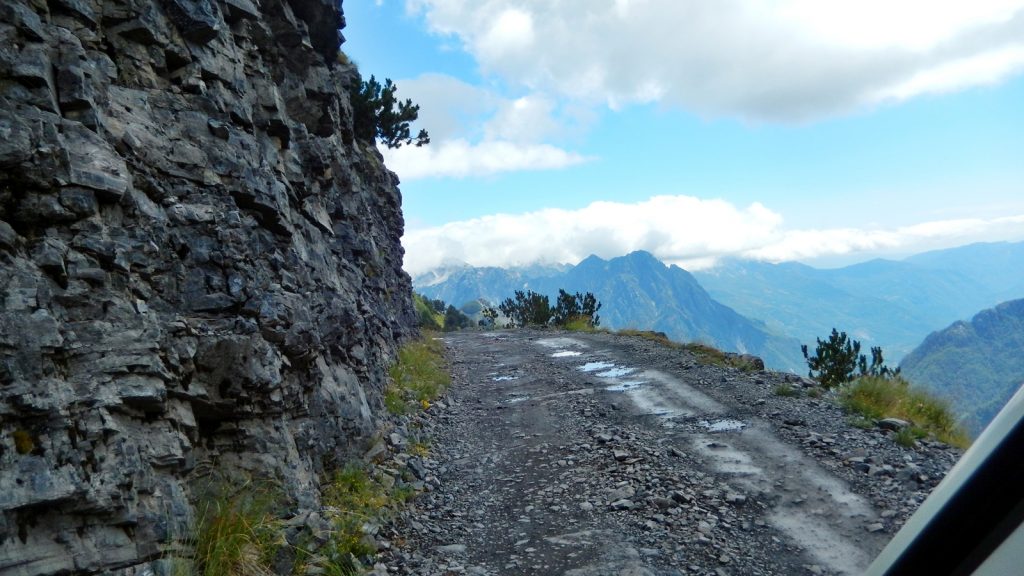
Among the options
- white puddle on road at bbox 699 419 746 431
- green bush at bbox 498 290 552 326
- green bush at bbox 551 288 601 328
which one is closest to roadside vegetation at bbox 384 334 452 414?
white puddle on road at bbox 699 419 746 431

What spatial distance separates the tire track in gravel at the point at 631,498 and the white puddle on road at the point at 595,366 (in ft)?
14.9

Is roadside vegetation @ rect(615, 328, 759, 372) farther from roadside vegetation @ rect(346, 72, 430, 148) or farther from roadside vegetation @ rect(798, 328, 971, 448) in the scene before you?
roadside vegetation @ rect(346, 72, 430, 148)

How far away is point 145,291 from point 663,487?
7755mm

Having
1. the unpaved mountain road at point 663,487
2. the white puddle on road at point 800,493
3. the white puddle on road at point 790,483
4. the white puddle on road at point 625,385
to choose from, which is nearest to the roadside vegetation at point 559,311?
the white puddle on road at point 625,385

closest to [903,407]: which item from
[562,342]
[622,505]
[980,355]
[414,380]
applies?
[622,505]

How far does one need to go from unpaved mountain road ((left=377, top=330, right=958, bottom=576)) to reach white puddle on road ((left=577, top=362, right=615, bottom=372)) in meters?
4.34

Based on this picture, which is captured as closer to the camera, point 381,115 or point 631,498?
point 631,498

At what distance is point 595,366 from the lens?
19734 millimetres

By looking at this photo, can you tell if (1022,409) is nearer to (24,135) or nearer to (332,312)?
(24,135)

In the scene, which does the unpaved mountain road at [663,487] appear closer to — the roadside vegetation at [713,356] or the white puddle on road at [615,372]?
the roadside vegetation at [713,356]

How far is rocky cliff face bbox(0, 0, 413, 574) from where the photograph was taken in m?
4.79

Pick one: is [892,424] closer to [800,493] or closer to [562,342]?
[800,493]

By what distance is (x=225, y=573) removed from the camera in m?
5.33

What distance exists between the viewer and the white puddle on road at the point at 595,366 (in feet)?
62.7
